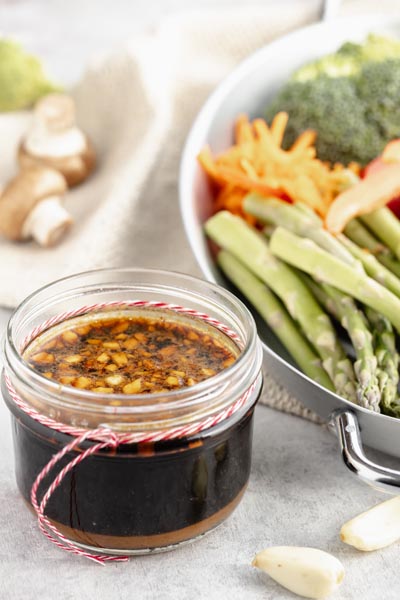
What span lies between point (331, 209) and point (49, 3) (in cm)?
376

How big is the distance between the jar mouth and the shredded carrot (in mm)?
843

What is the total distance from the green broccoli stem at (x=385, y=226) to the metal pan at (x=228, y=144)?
0.45 metres

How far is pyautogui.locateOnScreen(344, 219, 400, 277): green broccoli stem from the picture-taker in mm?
2434

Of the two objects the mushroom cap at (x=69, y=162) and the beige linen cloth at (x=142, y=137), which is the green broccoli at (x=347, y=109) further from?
the mushroom cap at (x=69, y=162)

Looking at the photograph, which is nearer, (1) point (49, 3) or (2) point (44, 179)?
(2) point (44, 179)

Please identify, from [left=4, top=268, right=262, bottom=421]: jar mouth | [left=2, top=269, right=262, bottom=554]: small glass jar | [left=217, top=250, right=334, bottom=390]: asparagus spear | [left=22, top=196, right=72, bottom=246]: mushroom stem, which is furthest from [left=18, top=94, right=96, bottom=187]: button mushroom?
[left=2, top=269, right=262, bottom=554]: small glass jar

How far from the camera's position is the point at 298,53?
10.8 feet

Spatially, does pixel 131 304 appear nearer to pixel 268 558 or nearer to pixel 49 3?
pixel 268 558

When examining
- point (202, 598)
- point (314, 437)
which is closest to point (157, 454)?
point (202, 598)

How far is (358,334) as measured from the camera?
6.81 ft

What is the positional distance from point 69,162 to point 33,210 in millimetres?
334

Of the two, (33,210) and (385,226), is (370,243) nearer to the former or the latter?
(385,226)

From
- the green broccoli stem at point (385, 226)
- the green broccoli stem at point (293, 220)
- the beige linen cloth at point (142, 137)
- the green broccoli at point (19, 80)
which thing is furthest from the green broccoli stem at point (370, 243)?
the green broccoli at point (19, 80)

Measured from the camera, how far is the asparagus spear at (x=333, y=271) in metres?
2.14
